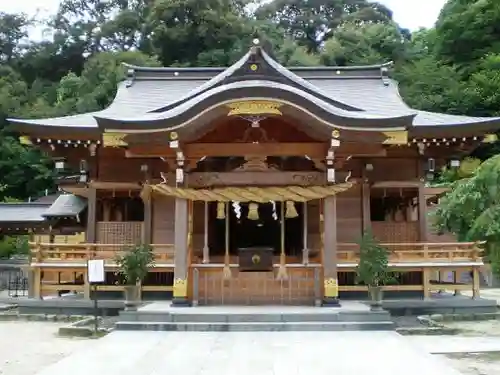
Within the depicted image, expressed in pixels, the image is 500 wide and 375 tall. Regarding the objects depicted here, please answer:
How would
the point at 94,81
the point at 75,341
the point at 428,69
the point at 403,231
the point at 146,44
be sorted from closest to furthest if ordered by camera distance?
the point at 75,341, the point at 403,231, the point at 428,69, the point at 94,81, the point at 146,44

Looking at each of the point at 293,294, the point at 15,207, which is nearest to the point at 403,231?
the point at 293,294

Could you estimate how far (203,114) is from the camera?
40.0ft

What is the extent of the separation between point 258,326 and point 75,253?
5439mm

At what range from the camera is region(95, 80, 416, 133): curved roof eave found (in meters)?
12.0

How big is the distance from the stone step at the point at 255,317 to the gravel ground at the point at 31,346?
117cm

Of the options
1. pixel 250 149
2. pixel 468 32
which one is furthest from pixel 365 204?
pixel 468 32

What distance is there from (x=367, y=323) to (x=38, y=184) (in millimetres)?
34673

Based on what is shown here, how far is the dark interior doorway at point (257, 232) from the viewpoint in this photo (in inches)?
584

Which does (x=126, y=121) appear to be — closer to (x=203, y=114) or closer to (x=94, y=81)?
(x=203, y=114)

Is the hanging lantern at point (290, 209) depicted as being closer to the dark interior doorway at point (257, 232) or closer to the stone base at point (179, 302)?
the dark interior doorway at point (257, 232)

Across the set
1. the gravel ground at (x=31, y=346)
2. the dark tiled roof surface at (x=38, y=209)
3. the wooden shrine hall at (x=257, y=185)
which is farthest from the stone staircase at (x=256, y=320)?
the dark tiled roof surface at (x=38, y=209)

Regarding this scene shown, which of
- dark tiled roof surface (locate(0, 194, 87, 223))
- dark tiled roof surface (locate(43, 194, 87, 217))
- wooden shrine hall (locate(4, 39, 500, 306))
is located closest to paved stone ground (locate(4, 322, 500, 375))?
wooden shrine hall (locate(4, 39, 500, 306))

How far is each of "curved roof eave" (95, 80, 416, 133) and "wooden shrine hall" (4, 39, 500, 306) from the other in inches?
1.0

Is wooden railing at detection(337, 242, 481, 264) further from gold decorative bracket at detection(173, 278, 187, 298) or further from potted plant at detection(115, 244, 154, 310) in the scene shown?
potted plant at detection(115, 244, 154, 310)
